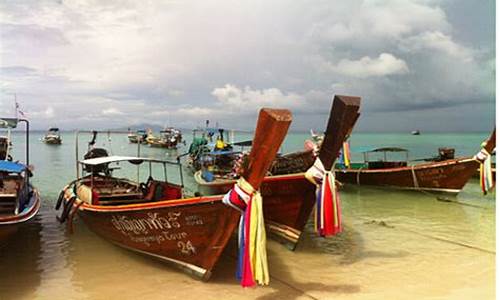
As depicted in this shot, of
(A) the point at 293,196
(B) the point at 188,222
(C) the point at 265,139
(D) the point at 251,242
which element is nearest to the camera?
(C) the point at 265,139

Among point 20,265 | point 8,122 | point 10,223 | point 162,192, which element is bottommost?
point 20,265

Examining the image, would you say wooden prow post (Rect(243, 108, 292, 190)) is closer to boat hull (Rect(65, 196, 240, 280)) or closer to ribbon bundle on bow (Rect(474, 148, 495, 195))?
boat hull (Rect(65, 196, 240, 280))

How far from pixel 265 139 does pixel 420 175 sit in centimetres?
1014

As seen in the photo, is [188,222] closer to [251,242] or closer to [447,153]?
[251,242]

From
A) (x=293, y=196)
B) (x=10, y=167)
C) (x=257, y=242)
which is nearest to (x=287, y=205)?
Answer: (x=293, y=196)

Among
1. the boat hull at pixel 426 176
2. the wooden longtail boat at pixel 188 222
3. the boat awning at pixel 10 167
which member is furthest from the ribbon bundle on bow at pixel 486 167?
the boat awning at pixel 10 167

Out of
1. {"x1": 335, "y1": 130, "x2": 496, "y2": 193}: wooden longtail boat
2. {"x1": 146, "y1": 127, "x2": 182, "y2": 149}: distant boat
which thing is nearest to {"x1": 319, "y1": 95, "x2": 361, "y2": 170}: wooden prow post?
{"x1": 335, "y1": 130, "x2": 496, "y2": 193}: wooden longtail boat

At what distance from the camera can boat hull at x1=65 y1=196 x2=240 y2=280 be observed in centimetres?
436

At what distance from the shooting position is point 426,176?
12.3 m

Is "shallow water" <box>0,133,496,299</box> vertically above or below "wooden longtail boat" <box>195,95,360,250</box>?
below

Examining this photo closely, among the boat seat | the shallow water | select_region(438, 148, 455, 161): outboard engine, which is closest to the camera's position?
the shallow water

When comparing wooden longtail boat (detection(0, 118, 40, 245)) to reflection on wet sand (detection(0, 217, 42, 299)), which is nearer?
reflection on wet sand (detection(0, 217, 42, 299))

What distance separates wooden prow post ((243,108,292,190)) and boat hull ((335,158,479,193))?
944 cm

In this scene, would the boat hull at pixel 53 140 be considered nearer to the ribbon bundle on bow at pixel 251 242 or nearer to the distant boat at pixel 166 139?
the distant boat at pixel 166 139
